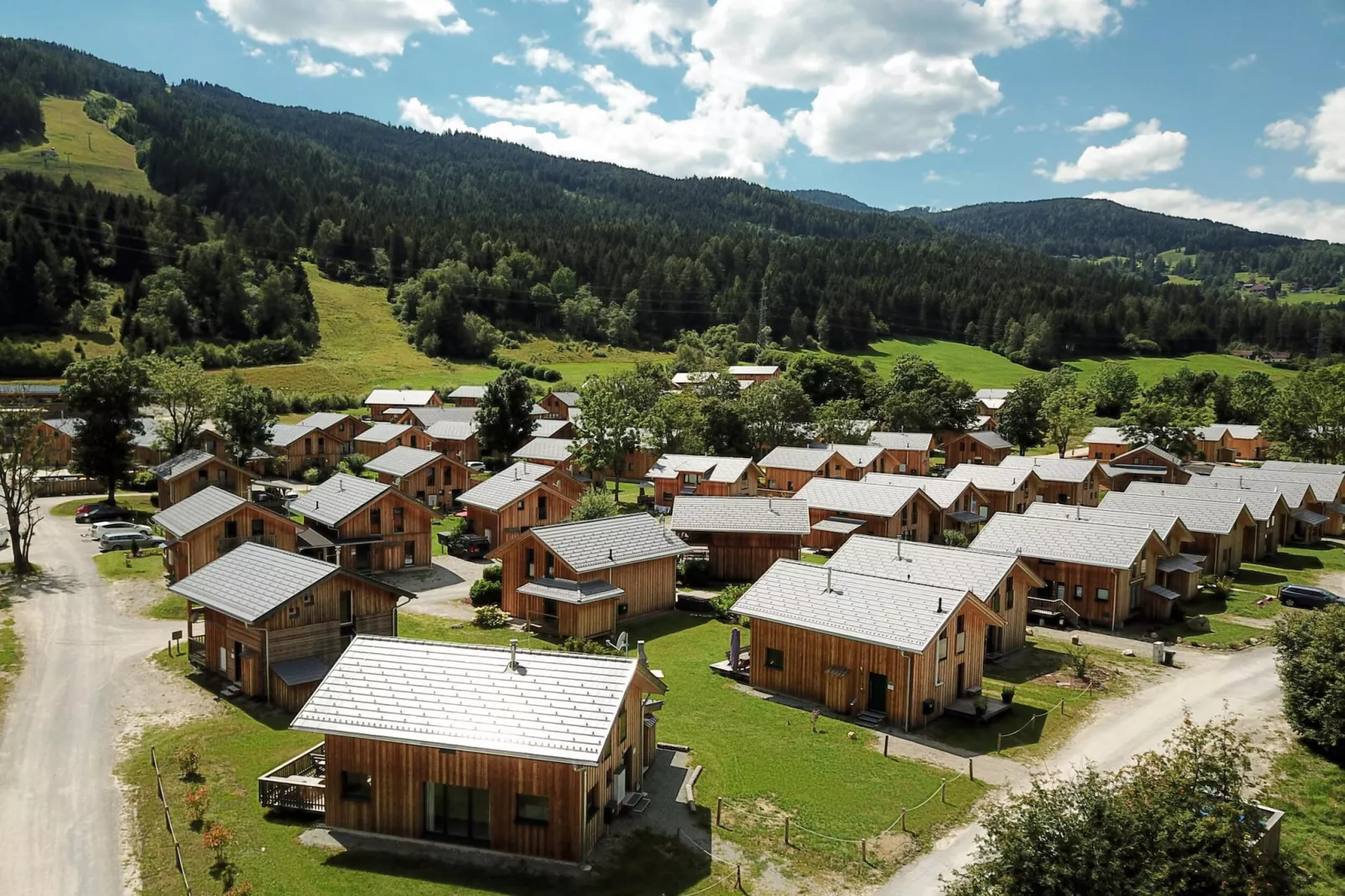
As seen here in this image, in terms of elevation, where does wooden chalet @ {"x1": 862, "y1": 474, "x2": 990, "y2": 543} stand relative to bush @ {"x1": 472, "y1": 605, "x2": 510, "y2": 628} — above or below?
above

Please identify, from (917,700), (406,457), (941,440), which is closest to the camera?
(917,700)

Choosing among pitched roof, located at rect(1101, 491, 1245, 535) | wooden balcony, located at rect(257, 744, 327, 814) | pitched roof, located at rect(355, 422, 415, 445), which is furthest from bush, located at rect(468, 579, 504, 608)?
pitched roof, located at rect(355, 422, 415, 445)

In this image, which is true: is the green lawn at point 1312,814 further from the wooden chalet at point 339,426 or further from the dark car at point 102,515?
the wooden chalet at point 339,426

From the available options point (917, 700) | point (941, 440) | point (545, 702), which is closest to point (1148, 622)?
point (917, 700)

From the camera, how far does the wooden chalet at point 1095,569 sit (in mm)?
45500

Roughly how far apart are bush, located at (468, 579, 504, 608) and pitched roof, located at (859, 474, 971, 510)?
3273cm

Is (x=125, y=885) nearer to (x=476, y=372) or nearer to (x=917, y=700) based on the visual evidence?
(x=917, y=700)

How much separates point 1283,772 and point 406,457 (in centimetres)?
6464

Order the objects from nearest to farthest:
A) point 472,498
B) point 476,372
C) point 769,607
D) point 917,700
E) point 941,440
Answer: point 917,700 → point 769,607 → point 472,498 → point 941,440 → point 476,372

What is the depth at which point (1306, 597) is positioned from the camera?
48.6 metres

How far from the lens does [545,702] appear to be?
76.2ft

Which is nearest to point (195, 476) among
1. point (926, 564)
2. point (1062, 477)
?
point (926, 564)

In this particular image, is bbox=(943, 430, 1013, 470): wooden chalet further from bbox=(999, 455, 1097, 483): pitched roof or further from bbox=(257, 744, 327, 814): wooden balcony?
bbox=(257, 744, 327, 814): wooden balcony

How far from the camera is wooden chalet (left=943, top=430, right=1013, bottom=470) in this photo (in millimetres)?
103625
